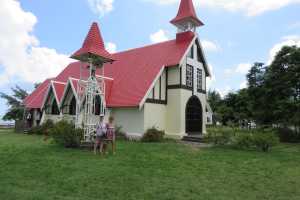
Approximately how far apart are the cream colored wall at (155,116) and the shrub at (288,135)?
9.92m

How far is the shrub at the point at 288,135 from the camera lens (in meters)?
21.6

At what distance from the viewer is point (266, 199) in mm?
6094

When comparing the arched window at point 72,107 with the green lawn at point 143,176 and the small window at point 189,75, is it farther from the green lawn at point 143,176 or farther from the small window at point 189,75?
the green lawn at point 143,176

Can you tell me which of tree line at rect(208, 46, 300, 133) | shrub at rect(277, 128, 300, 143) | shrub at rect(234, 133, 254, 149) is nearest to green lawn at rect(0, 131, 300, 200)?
shrub at rect(234, 133, 254, 149)

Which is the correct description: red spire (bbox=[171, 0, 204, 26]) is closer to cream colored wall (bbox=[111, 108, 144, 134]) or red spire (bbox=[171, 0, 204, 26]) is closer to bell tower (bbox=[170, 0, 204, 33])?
bell tower (bbox=[170, 0, 204, 33])

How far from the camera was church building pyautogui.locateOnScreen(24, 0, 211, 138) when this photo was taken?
18656 mm

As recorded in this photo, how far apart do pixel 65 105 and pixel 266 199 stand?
62.4ft

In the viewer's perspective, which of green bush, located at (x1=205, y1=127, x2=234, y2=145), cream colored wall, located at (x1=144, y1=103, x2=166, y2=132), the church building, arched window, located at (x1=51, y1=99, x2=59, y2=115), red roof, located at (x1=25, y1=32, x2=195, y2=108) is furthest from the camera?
arched window, located at (x1=51, y1=99, x2=59, y2=115)

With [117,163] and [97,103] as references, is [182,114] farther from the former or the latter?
[117,163]

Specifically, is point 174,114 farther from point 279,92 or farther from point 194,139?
point 279,92

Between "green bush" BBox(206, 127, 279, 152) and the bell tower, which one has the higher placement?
the bell tower

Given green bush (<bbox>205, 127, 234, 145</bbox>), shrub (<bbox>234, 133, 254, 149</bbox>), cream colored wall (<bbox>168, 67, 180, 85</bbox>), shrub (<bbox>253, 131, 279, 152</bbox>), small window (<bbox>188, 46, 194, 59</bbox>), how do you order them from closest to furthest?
shrub (<bbox>253, 131, 279, 152</bbox>)
shrub (<bbox>234, 133, 254, 149</bbox>)
green bush (<bbox>205, 127, 234, 145</bbox>)
cream colored wall (<bbox>168, 67, 180, 85</bbox>)
small window (<bbox>188, 46, 194, 59</bbox>)

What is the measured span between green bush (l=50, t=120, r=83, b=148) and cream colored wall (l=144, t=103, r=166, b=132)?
6.06 metres

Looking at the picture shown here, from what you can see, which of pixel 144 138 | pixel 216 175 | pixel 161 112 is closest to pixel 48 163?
pixel 216 175
